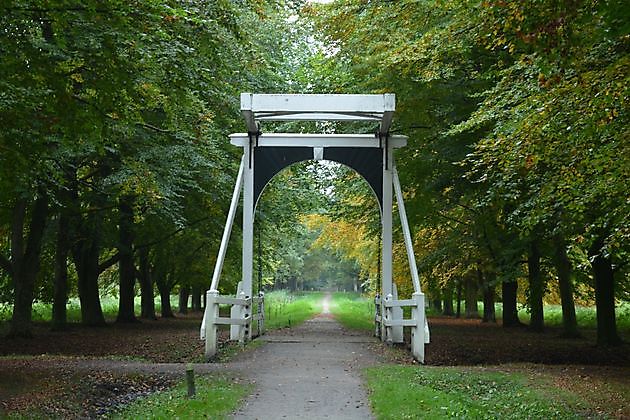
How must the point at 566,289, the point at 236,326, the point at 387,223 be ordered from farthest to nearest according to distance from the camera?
the point at 566,289, the point at 387,223, the point at 236,326

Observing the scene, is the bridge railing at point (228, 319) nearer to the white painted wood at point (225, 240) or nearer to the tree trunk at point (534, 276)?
the white painted wood at point (225, 240)

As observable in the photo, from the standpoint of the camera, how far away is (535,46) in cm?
761

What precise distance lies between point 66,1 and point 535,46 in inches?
209

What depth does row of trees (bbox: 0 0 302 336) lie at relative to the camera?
33.2 feet

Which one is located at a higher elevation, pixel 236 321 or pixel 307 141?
pixel 307 141

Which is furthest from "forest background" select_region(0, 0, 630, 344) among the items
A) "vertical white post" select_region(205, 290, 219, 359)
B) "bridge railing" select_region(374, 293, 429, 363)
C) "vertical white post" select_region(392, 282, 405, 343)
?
"vertical white post" select_region(205, 290, 219, 359)

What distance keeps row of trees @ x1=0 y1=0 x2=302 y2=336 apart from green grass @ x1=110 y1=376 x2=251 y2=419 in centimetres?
381

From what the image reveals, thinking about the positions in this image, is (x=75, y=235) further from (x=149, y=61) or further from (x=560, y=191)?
(x=560, y=191)

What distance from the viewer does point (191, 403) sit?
9031mm

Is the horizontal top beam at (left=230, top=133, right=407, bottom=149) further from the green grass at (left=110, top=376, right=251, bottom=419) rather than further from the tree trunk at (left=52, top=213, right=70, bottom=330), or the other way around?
the green grass at (left=110, top=376, right=251, bottom=419)

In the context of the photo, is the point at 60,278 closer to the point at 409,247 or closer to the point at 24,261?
the point at 24,261

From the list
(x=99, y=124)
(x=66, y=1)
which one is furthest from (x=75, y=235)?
(x=66, y=1)

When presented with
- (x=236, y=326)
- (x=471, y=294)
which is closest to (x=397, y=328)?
(x=236, y=326)

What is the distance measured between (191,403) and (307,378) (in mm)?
2876
